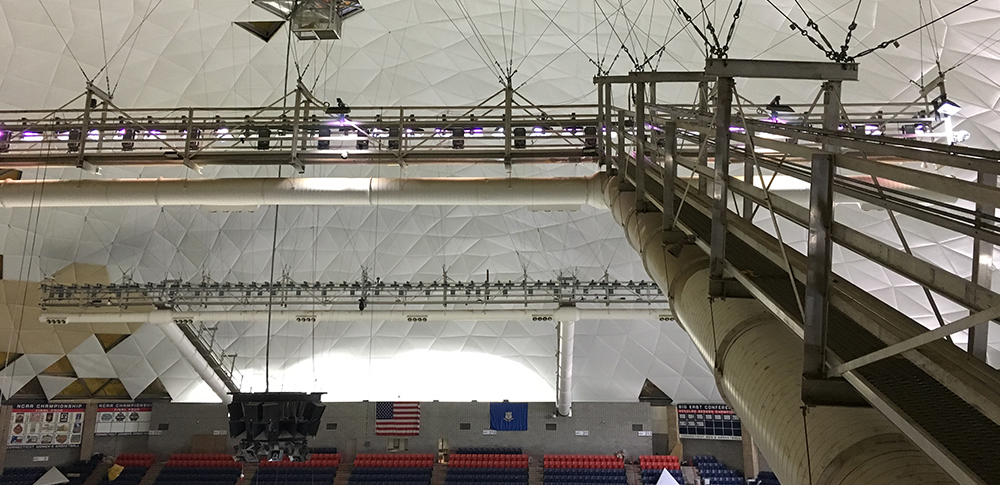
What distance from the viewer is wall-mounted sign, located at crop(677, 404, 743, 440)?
1374 inches

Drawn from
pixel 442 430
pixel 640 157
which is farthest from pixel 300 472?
pixel 640 157

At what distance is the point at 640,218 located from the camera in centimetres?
1008

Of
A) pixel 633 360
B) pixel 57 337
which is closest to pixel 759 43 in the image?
pixel 633 360

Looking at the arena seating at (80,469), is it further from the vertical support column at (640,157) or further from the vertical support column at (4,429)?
the vertical support column at (640,157)

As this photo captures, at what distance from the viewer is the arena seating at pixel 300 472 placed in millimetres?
34562

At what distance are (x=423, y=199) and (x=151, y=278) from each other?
1995cm

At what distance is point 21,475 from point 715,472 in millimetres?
35314

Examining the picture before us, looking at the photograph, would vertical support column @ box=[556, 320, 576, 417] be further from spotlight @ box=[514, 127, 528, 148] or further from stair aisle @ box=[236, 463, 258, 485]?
stair aisle @ box=[236, 463, 258, 485]

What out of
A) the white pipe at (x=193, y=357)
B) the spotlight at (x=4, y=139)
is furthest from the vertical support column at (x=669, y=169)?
the white pipe at (x=193, y=357)

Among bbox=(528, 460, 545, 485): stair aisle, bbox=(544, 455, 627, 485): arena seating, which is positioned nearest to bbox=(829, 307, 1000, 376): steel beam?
bbox=(544, 455, 627, 485): arena seating

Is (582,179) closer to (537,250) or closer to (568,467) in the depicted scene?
(537,250)

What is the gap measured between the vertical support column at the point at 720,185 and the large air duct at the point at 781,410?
0.25 meters

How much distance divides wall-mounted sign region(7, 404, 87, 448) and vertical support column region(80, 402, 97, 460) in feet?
0.61

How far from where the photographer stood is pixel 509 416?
118 feet
